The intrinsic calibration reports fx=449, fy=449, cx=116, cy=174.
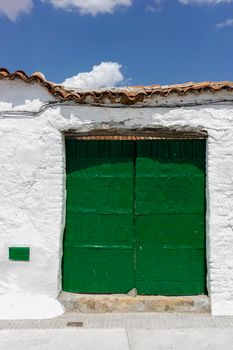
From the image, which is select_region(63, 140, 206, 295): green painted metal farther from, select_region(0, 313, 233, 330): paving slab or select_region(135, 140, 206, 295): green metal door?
select_region(0, 313, 233, 330): paving slab

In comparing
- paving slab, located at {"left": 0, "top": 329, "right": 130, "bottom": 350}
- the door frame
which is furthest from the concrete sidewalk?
the door frame

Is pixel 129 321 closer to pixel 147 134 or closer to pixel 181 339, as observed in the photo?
pixel 181 339

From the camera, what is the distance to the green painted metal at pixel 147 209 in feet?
17.5

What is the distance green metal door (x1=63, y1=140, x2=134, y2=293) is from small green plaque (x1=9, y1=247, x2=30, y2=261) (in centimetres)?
46

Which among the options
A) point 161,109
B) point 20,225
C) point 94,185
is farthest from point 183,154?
point 20,225

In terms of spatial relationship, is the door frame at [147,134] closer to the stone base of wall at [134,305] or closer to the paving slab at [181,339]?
the stone base of wall at [134,305]

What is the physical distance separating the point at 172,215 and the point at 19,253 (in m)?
1.85

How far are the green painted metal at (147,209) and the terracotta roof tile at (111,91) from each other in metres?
0.53

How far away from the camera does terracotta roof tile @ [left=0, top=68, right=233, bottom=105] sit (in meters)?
5.13

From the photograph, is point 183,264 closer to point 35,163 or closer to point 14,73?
point 35,163

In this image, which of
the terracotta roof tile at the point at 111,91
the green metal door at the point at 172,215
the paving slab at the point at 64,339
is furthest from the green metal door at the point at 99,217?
the paving slab at the point at 64,339

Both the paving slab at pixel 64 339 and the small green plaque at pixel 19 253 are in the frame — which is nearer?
the paving slab at pixel 64 339

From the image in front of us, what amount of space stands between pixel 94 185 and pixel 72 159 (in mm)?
409

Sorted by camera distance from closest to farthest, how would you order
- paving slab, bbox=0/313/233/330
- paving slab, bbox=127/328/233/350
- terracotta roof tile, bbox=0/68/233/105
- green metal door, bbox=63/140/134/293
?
paving slab, bbox=127/328/233/350 < paving slab, bbox=0/313/233/330 < terracotta roof tile, bbox=0/68/233/105 < green metal door, bbox=63/140/134/293
